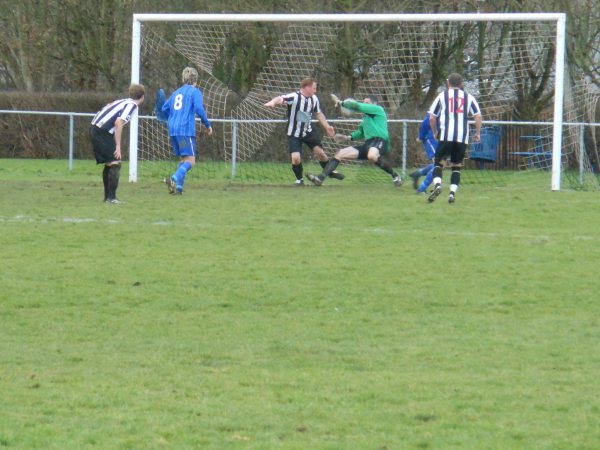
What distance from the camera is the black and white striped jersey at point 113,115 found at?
587 inches

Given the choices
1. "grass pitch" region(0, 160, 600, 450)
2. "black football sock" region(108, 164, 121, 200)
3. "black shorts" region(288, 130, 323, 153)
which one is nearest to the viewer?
"grass pitch" region(0, 160, 600, 450)

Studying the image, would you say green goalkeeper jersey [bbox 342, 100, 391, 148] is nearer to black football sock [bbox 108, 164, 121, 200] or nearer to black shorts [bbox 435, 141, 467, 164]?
black shorts [bbox 435, 141, 467, 164]

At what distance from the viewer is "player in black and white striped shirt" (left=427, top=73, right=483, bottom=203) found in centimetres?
1565

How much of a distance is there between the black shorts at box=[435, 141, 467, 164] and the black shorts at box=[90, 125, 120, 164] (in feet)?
13.5

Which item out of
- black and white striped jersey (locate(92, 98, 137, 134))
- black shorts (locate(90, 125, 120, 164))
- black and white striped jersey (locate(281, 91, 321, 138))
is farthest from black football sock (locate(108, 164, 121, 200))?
black and white striped jersey (locate(281, 91, 321, 138))

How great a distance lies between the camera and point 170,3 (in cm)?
3006

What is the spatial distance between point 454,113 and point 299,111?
3.68 meters

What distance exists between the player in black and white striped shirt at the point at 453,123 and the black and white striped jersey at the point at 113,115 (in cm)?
382

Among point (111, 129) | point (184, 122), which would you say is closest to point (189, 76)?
point (184, 122)

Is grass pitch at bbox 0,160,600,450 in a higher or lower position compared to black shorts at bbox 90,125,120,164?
lower

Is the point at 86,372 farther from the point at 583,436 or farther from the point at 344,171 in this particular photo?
the point at 344,171

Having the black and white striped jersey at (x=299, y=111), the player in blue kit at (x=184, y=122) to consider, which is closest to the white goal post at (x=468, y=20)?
the black and white striped jersey at (x=299, y=111)

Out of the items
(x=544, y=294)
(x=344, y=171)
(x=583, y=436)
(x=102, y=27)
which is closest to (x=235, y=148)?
(x=344, y=171)

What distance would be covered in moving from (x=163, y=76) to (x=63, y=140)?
330 cm
